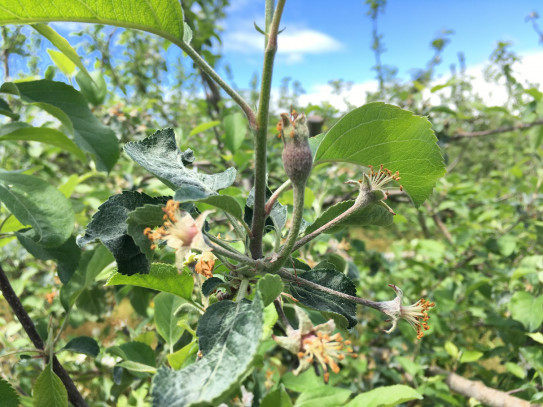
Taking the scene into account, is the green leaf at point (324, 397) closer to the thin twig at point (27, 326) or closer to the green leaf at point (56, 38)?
the thin twig at point (27, 326)

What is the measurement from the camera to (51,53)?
4.39 feet

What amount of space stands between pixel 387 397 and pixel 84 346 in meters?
0.97

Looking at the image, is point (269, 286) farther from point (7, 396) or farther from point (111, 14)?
point (7, 396)

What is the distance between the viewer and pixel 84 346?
1250 mm

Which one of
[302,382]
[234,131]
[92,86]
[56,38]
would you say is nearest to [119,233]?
[56,38]

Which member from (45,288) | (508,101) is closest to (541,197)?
(508,101)

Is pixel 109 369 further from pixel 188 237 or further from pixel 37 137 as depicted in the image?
pixel 188 237

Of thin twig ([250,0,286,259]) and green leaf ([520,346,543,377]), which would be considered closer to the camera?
thin twig ([250,0,286,259])

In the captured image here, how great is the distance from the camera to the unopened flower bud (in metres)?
0.59

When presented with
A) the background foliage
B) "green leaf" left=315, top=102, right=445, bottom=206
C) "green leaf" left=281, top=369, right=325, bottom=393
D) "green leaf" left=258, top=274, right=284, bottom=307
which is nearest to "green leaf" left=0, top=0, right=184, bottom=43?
the background foliage

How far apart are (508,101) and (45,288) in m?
4.42

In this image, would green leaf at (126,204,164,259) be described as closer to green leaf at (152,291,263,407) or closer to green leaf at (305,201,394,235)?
green leaf at (152,291,263,407)

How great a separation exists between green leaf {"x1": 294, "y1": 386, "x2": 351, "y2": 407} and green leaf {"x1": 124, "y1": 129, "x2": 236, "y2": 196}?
0.73m

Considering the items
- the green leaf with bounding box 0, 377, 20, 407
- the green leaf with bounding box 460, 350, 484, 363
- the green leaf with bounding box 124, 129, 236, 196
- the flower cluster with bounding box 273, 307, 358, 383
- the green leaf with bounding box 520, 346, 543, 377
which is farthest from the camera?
the green leaf with bounding box 460, 350, 484, 363
